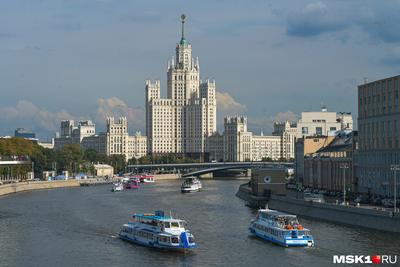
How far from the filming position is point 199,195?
450 feet

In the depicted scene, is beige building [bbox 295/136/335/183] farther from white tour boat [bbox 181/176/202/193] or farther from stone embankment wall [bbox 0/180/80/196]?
stone embankment wall [bbox 0/180/80/196]

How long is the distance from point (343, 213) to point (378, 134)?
868 inches

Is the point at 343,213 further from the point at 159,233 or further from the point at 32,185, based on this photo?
the point at 32,185

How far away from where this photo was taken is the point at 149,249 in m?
65.4

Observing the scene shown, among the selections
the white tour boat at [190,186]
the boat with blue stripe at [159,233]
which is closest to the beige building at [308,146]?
the white tour boat at [190,186]

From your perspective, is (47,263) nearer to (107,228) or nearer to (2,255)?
(2,255)

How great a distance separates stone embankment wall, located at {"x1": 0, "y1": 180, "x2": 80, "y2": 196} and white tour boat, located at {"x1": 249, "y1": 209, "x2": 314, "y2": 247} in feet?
230

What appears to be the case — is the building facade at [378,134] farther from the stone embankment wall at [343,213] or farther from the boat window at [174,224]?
the boat window at [174,224]

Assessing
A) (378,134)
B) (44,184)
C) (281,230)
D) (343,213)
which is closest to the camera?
(281,230)

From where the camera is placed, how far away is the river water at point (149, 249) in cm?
5953

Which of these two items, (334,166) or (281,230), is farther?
(334,166)

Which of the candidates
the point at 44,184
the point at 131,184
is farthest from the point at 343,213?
the point at 131,184

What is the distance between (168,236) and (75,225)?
21.4m

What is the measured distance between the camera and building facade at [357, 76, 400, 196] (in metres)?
92.5
